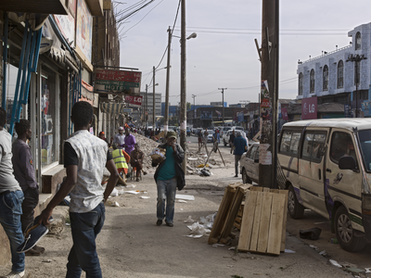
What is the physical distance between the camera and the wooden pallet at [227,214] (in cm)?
686

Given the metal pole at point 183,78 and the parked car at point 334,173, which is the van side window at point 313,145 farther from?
the metal pole at point 183,78

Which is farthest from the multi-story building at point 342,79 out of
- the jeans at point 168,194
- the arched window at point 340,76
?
the jeans at point 168,194

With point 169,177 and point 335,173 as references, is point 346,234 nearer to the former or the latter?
point 335,173

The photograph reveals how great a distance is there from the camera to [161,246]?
6.57m

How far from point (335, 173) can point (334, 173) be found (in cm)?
4

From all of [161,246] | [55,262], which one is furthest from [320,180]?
[55,262]

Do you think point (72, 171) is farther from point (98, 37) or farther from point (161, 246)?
point (98, 37)

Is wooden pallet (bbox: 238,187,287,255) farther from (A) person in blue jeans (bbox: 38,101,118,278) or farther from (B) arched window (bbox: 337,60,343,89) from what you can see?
(B) arched window (bbox: 337,60,343,89)

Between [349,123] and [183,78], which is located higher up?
[183,78]

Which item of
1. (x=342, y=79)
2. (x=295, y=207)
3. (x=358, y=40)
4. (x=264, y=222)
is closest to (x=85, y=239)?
(x=264, y=222)

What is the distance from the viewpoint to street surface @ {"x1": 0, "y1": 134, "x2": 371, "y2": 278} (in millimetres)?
5430

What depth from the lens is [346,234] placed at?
665 centimetres

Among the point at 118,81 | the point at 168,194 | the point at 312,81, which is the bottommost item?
the point at 168,194

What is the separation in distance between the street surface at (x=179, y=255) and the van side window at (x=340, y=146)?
1466 millimetres
